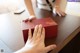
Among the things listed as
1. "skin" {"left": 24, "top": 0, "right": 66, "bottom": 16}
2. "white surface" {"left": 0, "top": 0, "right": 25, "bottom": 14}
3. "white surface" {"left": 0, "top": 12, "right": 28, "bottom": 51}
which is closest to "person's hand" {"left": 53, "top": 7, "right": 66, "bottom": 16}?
"skin" {"left": 24, "top": 0, "right": 66, "bottom": 16}

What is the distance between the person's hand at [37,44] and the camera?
0.64m

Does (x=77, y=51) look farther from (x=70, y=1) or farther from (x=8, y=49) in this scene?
(x=70, y=1)

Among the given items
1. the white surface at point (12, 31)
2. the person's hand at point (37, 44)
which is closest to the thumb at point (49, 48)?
the person's hand at point (37, 44)

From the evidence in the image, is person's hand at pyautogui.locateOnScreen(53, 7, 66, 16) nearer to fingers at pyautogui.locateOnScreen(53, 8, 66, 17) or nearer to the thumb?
fingers at pyautogui.locateOnScreen(53, 8, 66, 17)

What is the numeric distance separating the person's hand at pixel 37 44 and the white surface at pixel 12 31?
8 centimetres

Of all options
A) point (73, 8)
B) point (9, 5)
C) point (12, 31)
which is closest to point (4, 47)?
point (12, 31)

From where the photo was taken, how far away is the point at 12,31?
2.93ft

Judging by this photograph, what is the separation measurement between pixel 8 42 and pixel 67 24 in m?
0.43

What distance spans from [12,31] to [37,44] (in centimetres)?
30

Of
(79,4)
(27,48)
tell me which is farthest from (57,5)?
(79,4)

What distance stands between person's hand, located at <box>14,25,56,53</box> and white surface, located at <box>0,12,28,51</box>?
77 mm

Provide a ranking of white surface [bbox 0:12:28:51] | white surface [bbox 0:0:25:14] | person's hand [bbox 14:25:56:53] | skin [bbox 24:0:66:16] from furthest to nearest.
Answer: white surface [bbox 0:0:25:14], skin [bbox 24:0:66:16], white surface [bbox 0:12:28:51], person's hand [bbox 14:25:56:53]

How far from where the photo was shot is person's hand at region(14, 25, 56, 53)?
64cm

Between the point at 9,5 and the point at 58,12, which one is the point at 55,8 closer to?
the point at 58,12
